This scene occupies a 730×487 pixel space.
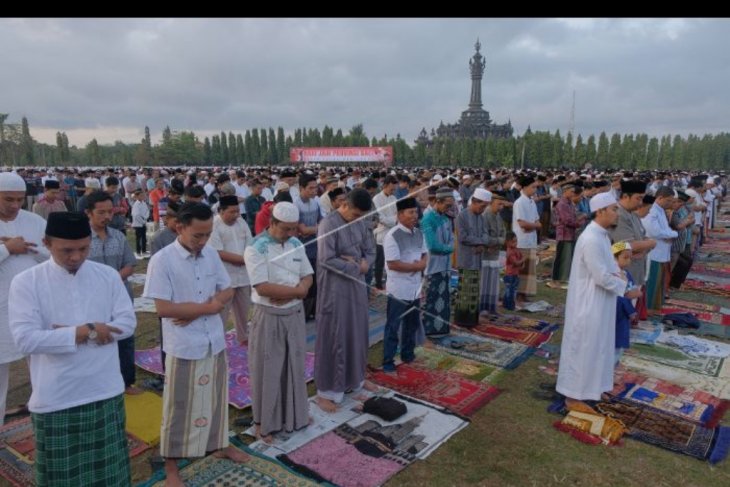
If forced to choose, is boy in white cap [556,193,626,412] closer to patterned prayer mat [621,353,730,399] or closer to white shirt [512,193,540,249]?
patterned prayer mat [621,353,730,399]

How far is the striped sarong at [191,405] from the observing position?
285cm

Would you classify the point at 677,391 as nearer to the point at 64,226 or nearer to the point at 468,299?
the point at 468,299

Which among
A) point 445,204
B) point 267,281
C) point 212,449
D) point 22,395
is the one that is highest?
point 445,204

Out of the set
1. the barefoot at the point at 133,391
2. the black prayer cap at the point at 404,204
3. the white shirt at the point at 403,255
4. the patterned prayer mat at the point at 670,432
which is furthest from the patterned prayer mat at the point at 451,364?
the barefoot at the point at 133,391

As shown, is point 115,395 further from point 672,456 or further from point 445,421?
point 672,456

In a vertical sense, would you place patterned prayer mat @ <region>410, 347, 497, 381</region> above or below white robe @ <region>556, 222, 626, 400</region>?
below

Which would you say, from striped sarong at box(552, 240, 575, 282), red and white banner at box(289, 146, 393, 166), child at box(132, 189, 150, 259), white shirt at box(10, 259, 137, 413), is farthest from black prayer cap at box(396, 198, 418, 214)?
red and white banner at box(289, 146, 393, 166)

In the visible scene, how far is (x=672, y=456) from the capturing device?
346cm

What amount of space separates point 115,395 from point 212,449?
2.92 ft

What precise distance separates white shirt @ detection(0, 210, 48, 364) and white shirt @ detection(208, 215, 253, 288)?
4.86 ft

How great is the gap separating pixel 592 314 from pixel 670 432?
108 centimetres

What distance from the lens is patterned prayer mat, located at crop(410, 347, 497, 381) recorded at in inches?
191

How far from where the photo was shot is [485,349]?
546cm

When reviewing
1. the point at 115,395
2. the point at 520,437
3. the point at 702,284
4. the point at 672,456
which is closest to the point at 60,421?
the point at 115,395
